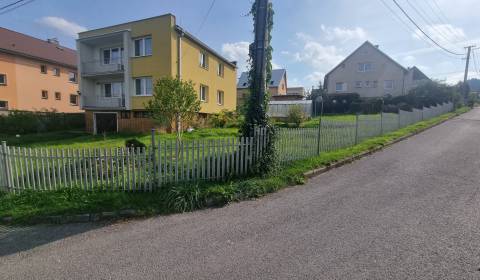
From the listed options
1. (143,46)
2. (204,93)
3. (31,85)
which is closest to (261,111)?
(143,46)

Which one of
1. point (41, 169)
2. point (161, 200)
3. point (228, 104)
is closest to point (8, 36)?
point (228, 104)

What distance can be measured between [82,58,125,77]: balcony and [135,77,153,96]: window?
1482 millimetres

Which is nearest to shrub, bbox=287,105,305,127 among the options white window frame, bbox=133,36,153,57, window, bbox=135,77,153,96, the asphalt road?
window, bbox=135,77,153,96

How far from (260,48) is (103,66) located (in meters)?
18.0

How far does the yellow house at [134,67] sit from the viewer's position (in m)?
17.6

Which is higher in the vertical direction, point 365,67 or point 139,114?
point 365,67

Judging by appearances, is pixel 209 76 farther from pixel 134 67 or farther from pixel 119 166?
pixel 119 166

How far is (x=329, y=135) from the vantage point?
9.77 metres

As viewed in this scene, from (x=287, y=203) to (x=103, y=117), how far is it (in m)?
20.2

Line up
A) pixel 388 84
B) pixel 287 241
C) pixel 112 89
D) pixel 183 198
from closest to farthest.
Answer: pixel 287 241 → pixel 183 198 → pixel 112 89 → pixel 388 84

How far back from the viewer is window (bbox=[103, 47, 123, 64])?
809 inches

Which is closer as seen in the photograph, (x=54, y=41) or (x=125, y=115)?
(x=125, y=115)

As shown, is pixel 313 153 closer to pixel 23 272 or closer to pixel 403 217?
pixel 403 217

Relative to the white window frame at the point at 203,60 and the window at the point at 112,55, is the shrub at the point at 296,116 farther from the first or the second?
the window at the point at 112,55
